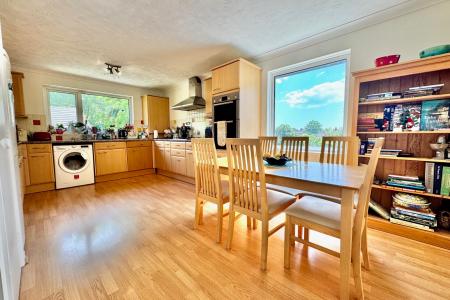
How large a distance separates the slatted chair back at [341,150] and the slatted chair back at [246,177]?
95 centimetres

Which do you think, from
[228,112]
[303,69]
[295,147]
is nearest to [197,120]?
[228,112]

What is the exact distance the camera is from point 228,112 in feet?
10.2

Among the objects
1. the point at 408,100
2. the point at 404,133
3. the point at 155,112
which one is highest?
the point at 155,112

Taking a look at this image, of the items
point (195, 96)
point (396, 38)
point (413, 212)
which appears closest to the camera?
point (413, 212)

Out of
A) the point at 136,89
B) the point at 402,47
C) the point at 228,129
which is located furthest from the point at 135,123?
the point at 402,47

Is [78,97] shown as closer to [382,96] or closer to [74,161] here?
[74,161]

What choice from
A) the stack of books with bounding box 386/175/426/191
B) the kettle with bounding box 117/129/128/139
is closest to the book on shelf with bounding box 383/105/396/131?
the stack of books with bounding box 386/175/426/191

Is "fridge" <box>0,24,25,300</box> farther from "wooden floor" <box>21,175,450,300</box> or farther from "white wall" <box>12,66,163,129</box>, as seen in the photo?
"white wall" <box>12,66,163,129</box>

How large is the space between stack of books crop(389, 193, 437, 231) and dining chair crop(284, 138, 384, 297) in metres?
0.88

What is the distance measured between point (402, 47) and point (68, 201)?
188 inches

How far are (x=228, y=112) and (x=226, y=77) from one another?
1.91ft

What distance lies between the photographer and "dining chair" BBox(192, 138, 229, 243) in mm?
1703

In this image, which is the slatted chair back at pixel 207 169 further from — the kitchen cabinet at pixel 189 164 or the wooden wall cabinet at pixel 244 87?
the kitchen cabinet at pixel 189 164

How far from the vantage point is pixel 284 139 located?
2.22 m
